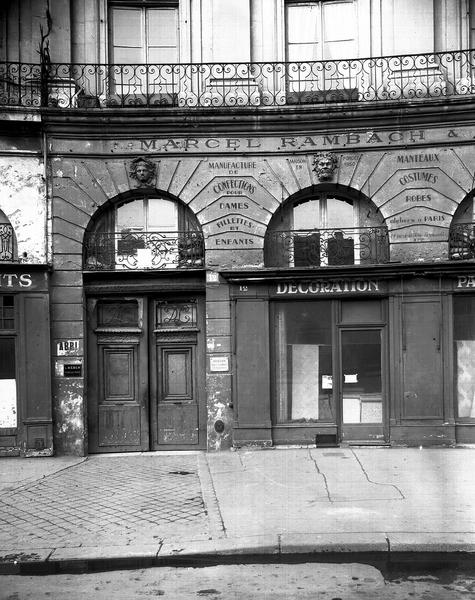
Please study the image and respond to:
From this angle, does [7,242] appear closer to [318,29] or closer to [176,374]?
[176,374]

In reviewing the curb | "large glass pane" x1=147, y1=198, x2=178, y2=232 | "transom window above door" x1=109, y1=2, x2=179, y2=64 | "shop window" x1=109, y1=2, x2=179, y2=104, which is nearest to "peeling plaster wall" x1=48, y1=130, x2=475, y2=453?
"large glass pane" x1=147, y1=198, x2=178, y2=232

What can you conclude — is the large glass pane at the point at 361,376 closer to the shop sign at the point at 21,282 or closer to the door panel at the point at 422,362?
the door panel at the point at 422,362

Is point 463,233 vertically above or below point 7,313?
above

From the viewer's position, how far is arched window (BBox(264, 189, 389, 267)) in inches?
469

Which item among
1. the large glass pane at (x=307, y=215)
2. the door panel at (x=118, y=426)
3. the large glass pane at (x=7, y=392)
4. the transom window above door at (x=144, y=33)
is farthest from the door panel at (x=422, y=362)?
the large glass pane at (x=7, y=392)

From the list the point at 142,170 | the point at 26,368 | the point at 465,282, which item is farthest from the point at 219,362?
the point at 465,282

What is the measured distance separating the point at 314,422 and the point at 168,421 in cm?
278

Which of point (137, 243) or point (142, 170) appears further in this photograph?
point (137, 243)

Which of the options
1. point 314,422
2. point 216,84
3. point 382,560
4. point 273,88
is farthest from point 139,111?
point 382,560

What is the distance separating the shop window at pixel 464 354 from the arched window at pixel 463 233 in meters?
0.84

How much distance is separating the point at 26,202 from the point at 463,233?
Result: 26.8ft

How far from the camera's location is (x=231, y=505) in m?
8.11

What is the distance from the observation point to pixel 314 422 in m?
11.7

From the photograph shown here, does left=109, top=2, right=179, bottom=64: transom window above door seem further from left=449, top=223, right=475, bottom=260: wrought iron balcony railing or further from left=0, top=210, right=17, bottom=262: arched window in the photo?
left=449, top=223, right=475, bottom=260: wrought iron balcony railing
